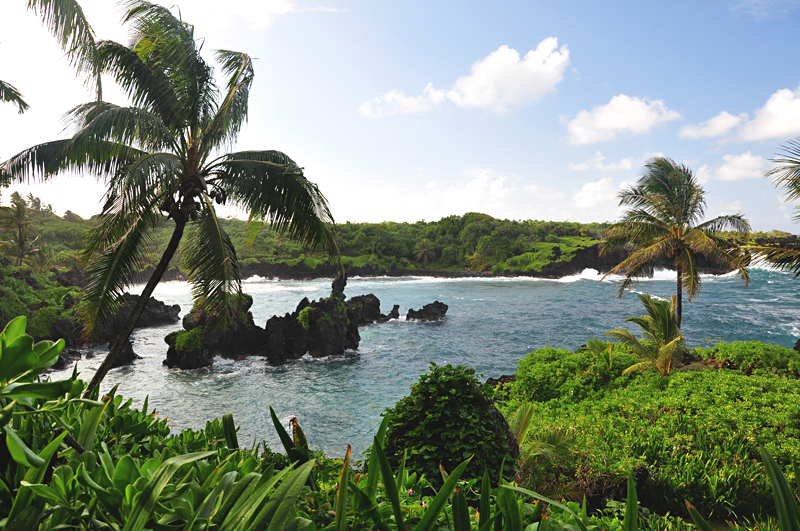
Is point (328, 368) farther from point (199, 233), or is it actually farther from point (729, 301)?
point (729, 301)

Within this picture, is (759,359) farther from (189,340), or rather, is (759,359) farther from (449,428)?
(189,340)

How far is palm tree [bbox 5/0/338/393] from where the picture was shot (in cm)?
529

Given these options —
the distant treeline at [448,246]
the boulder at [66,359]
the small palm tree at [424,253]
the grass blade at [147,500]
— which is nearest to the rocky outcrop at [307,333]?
the boulder at [66,359]

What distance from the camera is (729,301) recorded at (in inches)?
1405

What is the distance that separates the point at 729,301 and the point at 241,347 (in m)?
40.9

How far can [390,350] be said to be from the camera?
72.1 ft

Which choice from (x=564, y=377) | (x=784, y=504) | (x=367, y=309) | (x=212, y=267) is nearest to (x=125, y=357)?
(x=367, y=309)

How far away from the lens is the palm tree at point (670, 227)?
13.4 metres

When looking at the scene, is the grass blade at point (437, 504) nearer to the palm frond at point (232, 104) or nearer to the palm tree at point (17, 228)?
the palm frond at point (232, 104)

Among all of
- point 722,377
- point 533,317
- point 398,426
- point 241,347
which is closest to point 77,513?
point 398,426

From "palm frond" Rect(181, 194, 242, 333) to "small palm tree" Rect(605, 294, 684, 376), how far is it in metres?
10.4

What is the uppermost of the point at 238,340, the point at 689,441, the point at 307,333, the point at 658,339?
the point at 658,339

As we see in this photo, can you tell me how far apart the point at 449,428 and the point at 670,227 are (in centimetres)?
1394

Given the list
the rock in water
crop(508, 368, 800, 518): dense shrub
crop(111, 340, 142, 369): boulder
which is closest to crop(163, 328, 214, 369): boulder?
crop(111, 340, 142, 369): boulder
